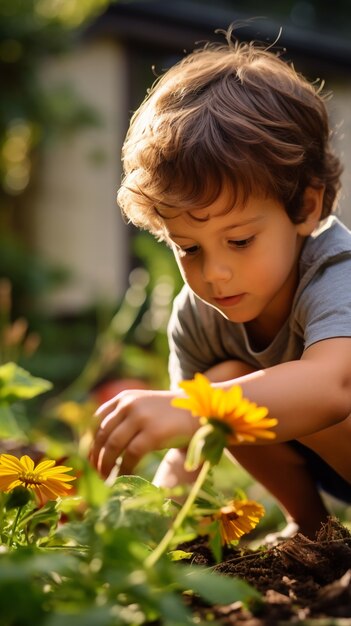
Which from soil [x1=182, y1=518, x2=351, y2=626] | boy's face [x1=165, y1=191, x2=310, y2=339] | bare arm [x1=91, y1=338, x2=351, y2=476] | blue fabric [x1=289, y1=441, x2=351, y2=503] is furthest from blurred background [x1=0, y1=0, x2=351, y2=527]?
bare arm [x1=91, y1=338, x2=351, y2=476]

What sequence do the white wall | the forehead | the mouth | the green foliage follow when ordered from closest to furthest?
1. the green foliage
2. the forehead
3. the mouth
4. the white wall

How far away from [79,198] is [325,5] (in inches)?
595

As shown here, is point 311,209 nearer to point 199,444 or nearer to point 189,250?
point 189,250

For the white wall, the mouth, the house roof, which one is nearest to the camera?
the mouth

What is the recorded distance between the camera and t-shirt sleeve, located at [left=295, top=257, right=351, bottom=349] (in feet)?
5.41

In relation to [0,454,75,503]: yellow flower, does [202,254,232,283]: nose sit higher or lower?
higher

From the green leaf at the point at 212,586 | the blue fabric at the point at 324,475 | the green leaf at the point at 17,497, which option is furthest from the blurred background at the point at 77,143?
the green leaf at the point at 212,586

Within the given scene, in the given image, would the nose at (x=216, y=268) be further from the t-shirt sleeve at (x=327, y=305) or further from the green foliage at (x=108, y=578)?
the green foliage at (x=108, y=578)

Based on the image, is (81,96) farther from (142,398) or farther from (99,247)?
(142,398)

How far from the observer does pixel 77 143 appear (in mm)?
8523

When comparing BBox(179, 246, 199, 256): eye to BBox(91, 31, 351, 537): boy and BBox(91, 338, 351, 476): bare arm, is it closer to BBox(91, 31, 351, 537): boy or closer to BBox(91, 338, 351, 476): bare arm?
BBox(91, 31, 351, 537): boy

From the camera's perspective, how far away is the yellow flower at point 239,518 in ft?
4.69

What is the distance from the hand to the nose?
462 mm

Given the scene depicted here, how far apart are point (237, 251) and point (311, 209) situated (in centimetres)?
35
